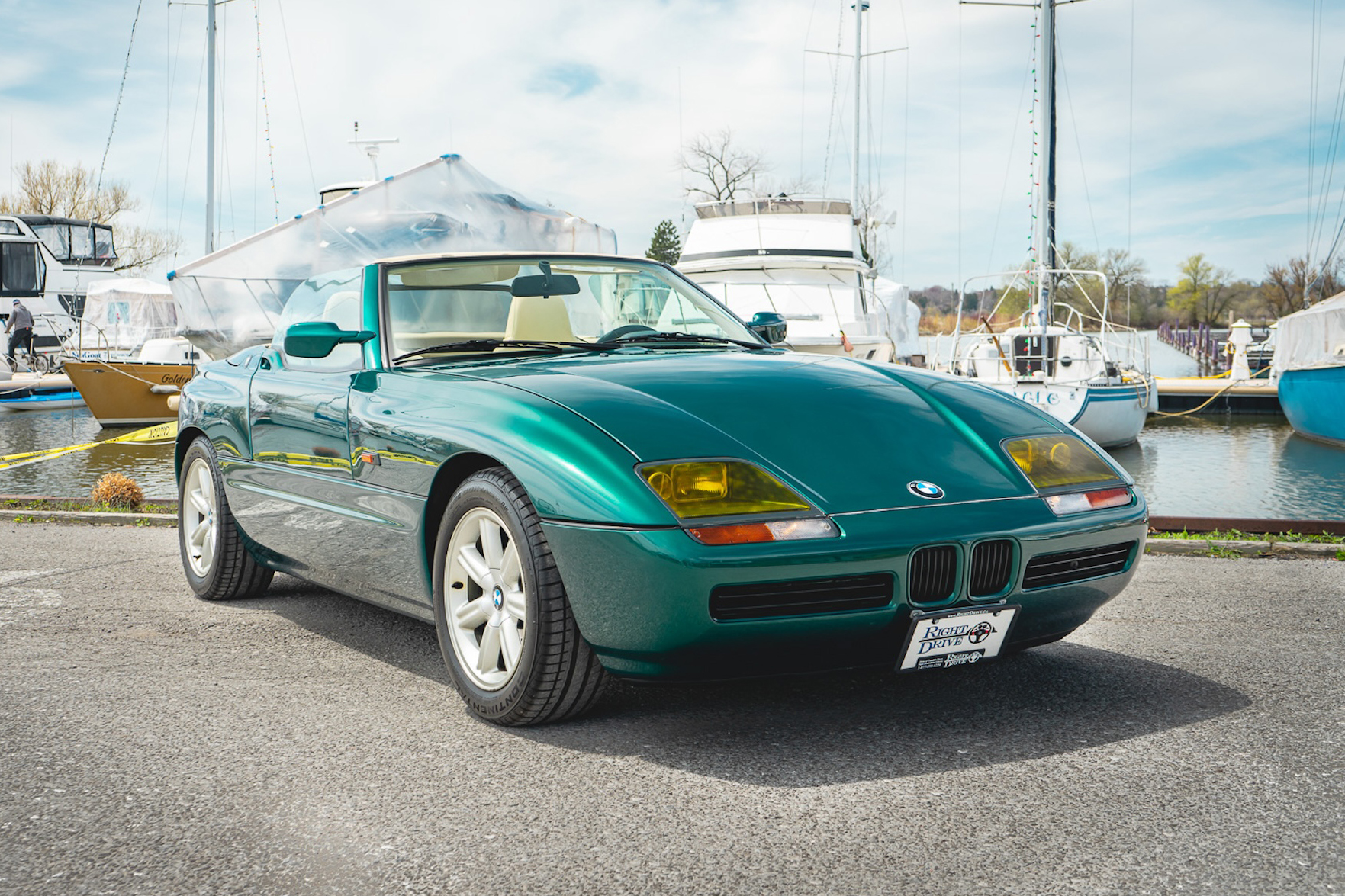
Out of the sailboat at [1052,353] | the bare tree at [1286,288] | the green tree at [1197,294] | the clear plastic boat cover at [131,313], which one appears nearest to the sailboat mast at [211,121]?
the clear plastic boat cover at [131,313]

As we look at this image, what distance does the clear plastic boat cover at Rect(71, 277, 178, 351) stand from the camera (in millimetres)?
31719

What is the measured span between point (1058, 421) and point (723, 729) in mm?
1436

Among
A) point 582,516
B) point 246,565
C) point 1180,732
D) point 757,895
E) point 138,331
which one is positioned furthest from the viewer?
point 138,331

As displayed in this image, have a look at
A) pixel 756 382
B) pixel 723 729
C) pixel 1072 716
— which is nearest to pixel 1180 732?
pixel 1072 716

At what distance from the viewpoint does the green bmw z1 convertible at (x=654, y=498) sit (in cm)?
297

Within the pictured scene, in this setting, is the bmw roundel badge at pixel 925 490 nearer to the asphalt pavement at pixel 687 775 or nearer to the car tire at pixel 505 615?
the asphalt pavement at pixel 687 775

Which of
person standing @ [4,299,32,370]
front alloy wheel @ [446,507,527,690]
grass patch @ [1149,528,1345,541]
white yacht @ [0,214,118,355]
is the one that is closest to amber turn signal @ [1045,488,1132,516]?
front alloy wheel @ [446,507,527,690]

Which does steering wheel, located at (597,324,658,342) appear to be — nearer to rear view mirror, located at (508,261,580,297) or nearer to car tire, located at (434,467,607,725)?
rear view mirror, located at (508,261,580,297)

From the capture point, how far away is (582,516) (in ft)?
9.92

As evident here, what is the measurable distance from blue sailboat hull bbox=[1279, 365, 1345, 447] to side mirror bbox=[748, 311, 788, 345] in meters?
18.7

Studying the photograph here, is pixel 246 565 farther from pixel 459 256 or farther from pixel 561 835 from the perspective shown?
pixel 561 835

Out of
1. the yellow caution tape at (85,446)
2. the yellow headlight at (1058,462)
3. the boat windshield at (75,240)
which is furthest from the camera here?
the boat windshield at (75,240)

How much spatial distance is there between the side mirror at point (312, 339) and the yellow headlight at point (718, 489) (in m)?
1.66

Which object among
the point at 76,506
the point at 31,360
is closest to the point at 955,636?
the point at 76,506
